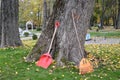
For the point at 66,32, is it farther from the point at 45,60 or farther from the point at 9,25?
the point at 9,25

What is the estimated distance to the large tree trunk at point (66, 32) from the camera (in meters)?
8.65

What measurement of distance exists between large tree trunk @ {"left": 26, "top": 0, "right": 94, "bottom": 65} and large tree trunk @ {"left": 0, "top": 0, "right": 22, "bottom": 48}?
5410mm

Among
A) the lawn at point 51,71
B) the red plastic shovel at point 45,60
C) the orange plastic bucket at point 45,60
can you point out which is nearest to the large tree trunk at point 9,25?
the lawn at point 51,71

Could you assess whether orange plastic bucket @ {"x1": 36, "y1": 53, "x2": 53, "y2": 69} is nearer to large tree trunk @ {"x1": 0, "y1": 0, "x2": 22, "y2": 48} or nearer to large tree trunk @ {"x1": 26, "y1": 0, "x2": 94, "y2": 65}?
large tree trunk @ {"x1": 26, "y1": 0, "x2": 94, "y2": 65}

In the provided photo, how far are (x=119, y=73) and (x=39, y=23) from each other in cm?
6986

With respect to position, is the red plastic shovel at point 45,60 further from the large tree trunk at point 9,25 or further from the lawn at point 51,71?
the large tree trunk at point 9,25

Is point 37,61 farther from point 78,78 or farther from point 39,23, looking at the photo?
point 39,23

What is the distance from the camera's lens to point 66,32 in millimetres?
8672

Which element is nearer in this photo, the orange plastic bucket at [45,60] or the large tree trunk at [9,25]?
the orange plastic bucket at [45,60]

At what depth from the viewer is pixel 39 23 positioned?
7750 cm

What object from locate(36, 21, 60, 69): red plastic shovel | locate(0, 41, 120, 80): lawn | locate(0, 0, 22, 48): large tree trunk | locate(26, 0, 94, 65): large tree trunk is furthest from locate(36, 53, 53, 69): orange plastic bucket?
locate(0, 0, 22, 48): large tree trunk

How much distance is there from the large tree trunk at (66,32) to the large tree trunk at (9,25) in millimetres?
5410

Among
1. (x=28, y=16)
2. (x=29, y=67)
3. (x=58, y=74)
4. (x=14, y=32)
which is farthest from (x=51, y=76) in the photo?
(x=28, y=16)

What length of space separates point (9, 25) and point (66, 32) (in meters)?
6.22
